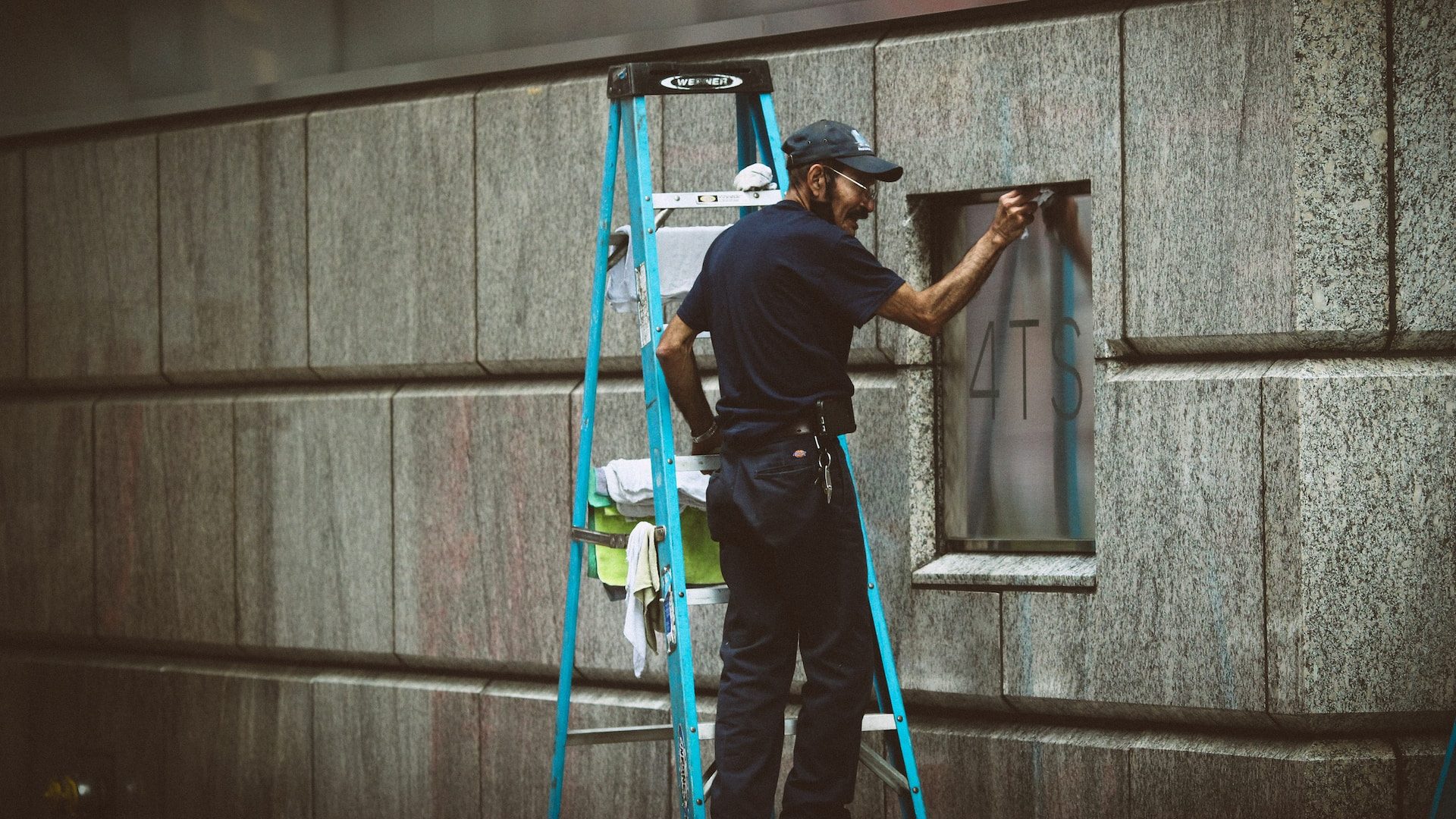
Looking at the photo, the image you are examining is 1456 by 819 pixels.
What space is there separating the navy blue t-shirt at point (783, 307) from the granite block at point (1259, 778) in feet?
5.19

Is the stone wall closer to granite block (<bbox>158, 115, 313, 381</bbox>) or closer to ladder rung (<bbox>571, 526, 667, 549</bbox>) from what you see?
granite block (<bbox>158, 115, 313, 381</bbox>)

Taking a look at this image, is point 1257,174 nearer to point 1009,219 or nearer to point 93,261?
point 1009,219

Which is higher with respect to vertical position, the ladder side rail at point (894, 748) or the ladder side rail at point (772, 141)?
Result: the ladder side rail at point (772, 141)

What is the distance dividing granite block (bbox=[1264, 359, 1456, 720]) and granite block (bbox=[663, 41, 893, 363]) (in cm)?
140

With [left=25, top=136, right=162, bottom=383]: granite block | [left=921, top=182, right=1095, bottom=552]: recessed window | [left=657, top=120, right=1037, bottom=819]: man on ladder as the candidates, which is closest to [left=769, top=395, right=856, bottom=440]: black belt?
[left=657, top=120, right=1037, bottom=819]: man on ladder

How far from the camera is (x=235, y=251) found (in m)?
6.83

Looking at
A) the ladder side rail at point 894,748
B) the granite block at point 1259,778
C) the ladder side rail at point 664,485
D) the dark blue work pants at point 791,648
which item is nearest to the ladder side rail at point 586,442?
the ladder side rail at point 664,485

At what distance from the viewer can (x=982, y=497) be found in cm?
536

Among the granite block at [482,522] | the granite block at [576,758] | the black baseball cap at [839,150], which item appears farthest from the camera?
the granite block at [482,522]

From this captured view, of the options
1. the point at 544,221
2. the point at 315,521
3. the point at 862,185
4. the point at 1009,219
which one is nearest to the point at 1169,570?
the point at 1009,219

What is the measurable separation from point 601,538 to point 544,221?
1758mm

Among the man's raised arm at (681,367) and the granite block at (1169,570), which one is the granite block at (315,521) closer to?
the man's raised arm at (681,367)

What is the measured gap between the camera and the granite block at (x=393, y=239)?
621 centimetres

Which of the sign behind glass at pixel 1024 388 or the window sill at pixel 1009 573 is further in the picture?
the sign behind glass at pixel 1024 388
